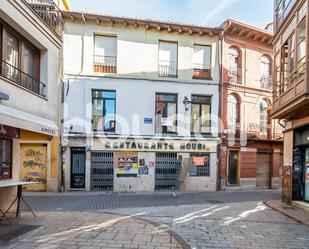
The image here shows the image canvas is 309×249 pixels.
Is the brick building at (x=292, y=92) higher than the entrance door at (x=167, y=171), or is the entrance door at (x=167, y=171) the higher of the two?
the brick building at (x=292, y=92)

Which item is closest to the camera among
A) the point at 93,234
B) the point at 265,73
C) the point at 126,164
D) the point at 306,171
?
the point at 93,234

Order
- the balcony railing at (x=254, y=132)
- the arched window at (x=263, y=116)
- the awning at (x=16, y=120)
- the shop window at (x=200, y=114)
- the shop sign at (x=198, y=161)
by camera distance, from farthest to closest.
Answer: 1. the arched window at (x=263, y=116)
2. the balcony railing at (x=254, y=132)
3. the shop window at (x=200, y=114)
4. the shop sign at (x=198, y=161)
5. the awning at (x=16, y=120)

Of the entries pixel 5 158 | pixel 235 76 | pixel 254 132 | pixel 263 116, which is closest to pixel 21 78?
pixel 5 158

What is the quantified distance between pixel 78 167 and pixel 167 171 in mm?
4696

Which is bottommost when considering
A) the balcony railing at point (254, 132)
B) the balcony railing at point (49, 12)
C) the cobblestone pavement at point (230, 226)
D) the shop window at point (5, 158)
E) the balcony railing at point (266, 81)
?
the cobblestone pavement at point (230, 226)

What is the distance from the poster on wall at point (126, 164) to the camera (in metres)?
12.6

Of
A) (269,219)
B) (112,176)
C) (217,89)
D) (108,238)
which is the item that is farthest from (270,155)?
(108,238)

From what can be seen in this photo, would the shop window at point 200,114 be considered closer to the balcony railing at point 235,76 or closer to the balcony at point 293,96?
the balcony railing at point 235,76

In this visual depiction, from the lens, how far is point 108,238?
5.31 metres

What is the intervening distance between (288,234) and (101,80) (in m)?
10.3

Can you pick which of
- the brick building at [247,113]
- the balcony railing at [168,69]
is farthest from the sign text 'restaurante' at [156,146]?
the balcony railing at [168,69]

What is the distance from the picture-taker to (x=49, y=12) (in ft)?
38.2

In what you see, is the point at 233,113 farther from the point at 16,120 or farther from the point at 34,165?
the point at 16,120

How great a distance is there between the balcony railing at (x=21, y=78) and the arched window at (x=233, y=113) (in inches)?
390
